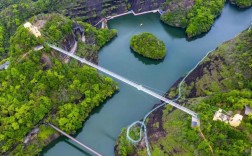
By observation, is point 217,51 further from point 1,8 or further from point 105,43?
point 1,8

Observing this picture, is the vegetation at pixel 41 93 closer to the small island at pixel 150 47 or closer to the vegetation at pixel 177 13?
the small island at pixel 150 47

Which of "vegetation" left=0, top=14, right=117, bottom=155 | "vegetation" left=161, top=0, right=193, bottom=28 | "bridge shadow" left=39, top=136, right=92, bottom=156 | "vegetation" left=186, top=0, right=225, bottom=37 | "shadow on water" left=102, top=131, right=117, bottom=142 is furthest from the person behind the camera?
"vegetation" left=161, top=0, right=193, bottom=28

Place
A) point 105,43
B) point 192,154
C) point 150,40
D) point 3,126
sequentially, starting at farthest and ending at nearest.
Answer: point 105,43 → point 150,40 → point 3,126 → point 192,154

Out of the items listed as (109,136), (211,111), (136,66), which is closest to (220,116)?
(211,111)

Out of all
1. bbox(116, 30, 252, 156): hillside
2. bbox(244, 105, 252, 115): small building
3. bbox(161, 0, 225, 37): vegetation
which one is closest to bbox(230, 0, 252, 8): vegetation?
bbox(161, 0, 225, 37): vegetation

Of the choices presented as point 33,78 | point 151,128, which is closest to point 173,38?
point 151,128

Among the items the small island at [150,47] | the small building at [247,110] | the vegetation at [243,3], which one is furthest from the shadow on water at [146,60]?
the vegetation at [243,3]

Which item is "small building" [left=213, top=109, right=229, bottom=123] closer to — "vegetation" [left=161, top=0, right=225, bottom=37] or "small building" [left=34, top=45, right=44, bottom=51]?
"vegetation" [left=161, top=0, right=225, bottom=37]
